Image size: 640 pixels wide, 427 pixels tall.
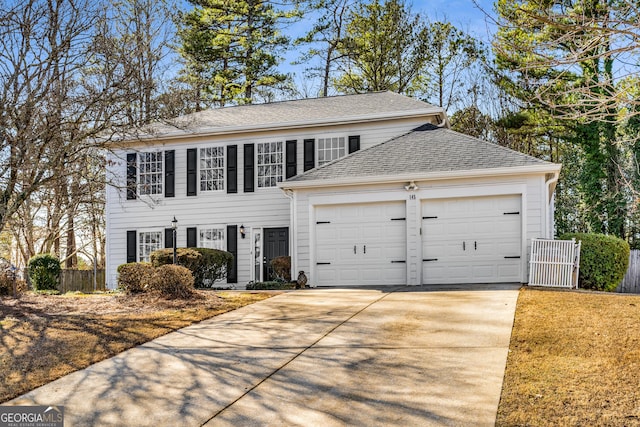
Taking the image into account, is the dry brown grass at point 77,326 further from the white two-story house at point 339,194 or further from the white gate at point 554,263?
the white gate at point 554,263

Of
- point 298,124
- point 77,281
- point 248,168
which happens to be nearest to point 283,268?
point 248,168

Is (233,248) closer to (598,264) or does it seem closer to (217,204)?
(217,204)

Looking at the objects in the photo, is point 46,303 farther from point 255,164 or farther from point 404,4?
point 404,4

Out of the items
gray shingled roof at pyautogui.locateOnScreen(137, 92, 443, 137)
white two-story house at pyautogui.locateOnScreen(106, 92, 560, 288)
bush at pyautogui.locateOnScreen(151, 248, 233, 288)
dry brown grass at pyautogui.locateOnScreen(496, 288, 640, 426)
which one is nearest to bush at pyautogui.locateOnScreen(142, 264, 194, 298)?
white two-story house at pyautogui.locateOnScreen(106, 92, 560, 288)

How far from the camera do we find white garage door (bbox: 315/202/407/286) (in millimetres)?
14766

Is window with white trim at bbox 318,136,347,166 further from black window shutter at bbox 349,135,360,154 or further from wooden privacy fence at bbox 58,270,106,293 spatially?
wooden privacy fence at bbox 58,270,106,293

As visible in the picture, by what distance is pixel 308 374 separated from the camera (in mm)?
6762

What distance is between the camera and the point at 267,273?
703 inches

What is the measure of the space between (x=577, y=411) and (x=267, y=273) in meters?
13.1

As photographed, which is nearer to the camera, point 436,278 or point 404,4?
point 436,278

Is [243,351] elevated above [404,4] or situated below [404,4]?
below

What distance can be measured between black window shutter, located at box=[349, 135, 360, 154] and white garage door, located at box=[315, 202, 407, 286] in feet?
10.5

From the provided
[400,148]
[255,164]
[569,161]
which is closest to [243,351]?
[400,148]

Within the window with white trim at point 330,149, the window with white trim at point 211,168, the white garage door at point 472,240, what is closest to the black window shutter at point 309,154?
the window with white trim at point 330,149
